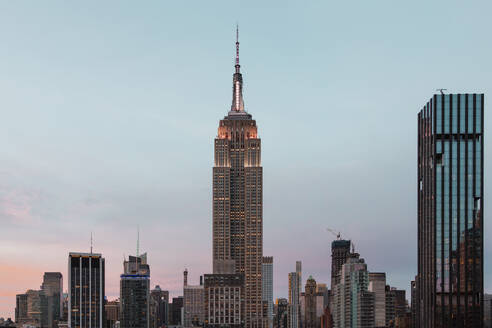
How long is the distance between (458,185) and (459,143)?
9350 millimetres

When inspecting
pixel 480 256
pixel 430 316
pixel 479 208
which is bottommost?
pixel 430 316

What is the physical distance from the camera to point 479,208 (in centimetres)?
17438

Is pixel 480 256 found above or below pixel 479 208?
below

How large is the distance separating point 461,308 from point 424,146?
1496 inches

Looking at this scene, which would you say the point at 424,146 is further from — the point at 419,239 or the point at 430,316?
the point at 430,316

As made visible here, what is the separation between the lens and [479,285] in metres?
174

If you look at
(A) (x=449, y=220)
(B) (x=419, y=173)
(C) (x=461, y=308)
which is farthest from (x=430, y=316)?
(B) (x=419, y=173)

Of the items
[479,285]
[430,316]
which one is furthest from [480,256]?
[430,316]

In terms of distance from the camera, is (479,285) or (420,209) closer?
(479,285)

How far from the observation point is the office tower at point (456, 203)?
173625mm

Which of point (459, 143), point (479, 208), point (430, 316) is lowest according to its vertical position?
point (430, 316)

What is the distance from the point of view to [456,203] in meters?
175

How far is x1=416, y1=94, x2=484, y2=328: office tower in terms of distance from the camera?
570 ft

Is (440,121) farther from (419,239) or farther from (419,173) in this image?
(419,239)
